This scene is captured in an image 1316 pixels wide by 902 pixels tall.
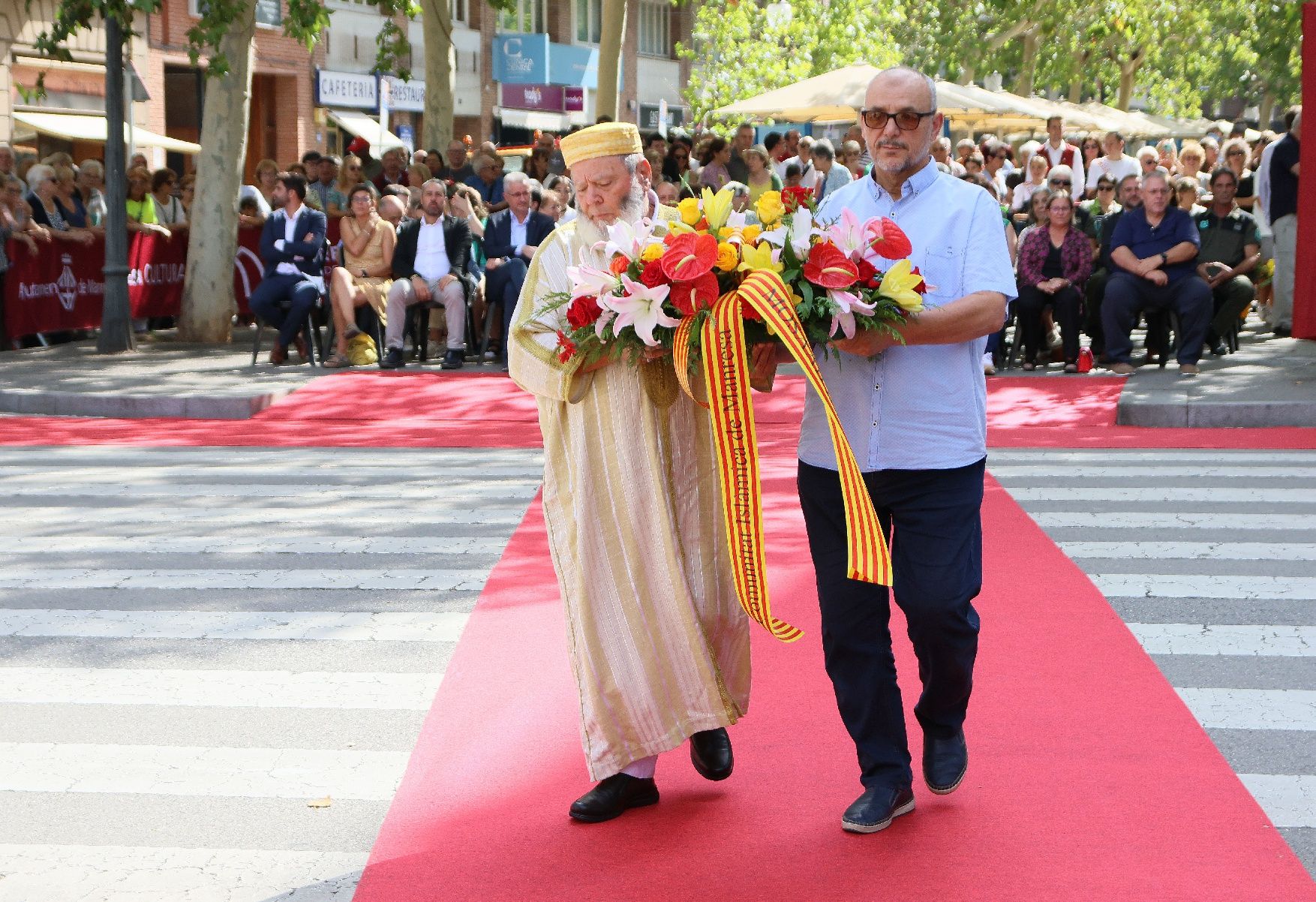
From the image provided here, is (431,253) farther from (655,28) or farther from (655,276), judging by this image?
(655,28)

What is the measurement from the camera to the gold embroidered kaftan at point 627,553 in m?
4.85

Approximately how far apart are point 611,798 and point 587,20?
55754mm

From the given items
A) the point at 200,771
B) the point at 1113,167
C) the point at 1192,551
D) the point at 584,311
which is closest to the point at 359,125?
the point at 1113,167

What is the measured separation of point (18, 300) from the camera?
58.3 ft

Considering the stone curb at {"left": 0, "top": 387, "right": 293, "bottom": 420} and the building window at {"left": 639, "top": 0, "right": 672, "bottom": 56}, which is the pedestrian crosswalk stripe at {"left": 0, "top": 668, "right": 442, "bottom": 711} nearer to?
the stone curb at {"left": 0, "top": 387, "right": 293, "bottom": 420}

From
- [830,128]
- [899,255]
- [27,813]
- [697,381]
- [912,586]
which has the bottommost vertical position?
[27,813]

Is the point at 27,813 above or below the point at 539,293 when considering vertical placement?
below

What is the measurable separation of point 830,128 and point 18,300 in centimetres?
4831

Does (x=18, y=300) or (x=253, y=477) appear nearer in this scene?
(x=253, y=477)

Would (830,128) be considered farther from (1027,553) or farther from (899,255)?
(899,255)

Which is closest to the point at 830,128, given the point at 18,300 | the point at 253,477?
the point at 18,300

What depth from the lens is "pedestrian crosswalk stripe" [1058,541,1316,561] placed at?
27.5ft

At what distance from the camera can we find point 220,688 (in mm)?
6441

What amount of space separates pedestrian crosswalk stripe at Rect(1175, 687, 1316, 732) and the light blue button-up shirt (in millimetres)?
1789
